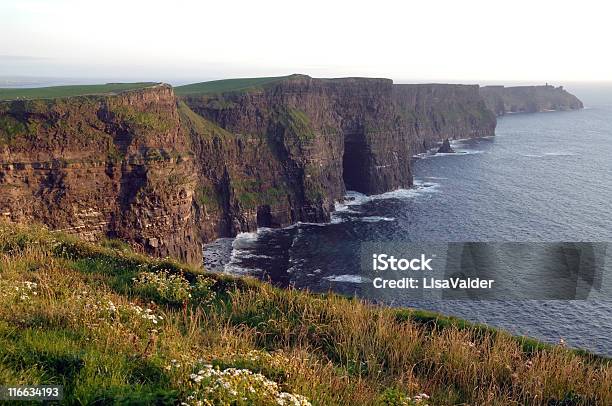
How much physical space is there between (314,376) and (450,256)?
202 feet

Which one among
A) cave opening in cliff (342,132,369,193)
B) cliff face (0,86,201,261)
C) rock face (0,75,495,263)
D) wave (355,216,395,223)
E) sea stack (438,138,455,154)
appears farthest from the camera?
sea stack (438,138,455,154)

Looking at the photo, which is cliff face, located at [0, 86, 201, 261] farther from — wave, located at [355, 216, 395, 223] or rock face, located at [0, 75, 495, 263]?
wave, located at [355, 216, 395, 223]

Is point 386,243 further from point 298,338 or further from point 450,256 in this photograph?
point 298,338

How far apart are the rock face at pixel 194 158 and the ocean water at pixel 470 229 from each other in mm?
5579

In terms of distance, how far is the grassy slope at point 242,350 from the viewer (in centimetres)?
685

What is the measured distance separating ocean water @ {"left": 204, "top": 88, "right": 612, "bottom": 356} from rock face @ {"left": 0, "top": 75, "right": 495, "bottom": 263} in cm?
558

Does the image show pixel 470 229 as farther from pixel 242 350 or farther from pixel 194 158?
pixel 242 350

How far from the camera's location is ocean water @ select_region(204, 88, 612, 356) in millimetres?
48250

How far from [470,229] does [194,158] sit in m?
44.0

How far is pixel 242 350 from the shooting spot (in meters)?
8.76

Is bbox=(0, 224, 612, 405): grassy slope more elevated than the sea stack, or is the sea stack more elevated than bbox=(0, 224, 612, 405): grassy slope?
bbox=(0, 224, 612, 405): grassy slope

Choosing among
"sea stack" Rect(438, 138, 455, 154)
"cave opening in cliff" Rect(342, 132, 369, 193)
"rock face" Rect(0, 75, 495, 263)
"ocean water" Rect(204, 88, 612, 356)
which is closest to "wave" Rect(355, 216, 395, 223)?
"ocean water" Rect(204, 88, 612, 356)

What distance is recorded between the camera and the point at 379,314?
1230 centimetres

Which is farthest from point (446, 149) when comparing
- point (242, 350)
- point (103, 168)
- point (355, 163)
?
point (242, 350)
